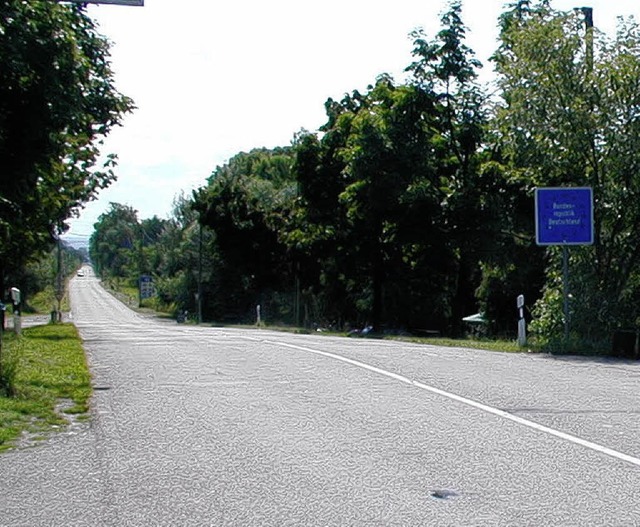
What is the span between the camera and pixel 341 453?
8930mm

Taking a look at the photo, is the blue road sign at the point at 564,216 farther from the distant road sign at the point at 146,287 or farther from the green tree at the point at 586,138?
the distant road sign at the point at 146,287

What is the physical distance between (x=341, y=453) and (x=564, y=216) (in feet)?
44.7

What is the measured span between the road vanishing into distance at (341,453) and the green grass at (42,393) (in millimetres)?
349

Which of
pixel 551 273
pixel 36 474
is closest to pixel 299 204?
pixel 551 273

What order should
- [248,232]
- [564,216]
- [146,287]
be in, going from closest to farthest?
[564,216] → [248,232] → [146,287]

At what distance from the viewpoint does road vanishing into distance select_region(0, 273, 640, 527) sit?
6.90 meters

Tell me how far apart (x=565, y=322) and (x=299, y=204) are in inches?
1015

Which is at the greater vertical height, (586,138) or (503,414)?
(586,138)

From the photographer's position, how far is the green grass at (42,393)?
1059 centimetres

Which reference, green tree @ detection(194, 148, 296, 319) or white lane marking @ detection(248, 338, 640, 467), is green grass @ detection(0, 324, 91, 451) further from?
green tree @ detection(194, 148, 296, 319)

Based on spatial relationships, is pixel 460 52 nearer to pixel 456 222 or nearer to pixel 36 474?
pixel 456 222

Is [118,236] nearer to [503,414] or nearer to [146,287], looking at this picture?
[146,287]

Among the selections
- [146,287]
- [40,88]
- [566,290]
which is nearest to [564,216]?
[566,290]

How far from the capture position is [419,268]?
42.7 metres
